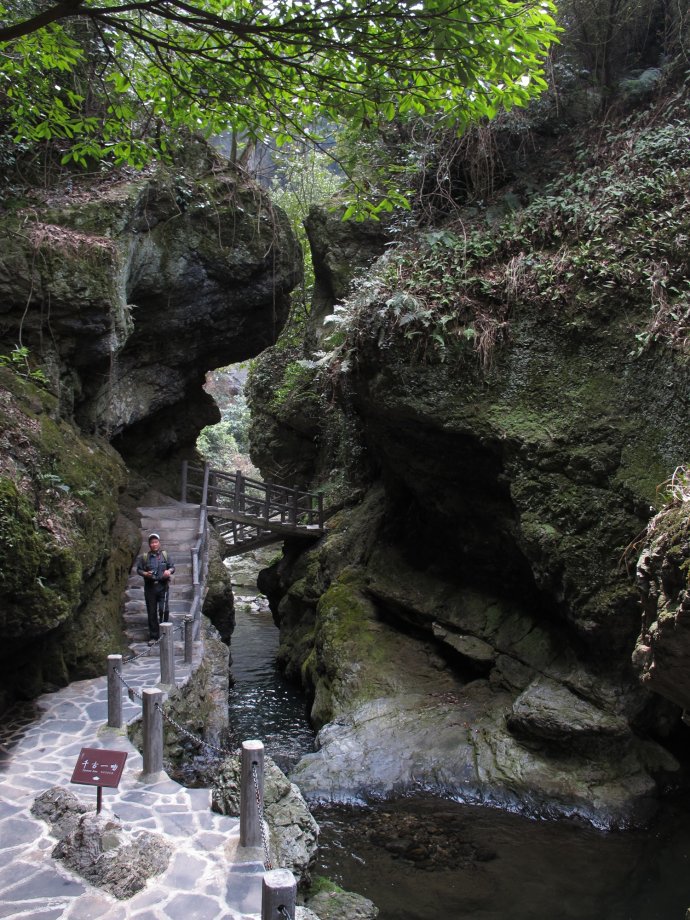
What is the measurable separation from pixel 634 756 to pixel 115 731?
7.39 m

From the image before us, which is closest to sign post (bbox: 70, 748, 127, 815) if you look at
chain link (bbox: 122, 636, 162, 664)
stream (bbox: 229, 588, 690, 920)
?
stream (bbox: 229, 588, 690, 920)

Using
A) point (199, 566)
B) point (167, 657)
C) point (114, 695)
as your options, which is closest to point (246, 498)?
point (199, 566)

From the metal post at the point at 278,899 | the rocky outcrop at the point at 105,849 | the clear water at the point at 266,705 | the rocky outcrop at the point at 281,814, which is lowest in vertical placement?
the clear water at the point at 266,705

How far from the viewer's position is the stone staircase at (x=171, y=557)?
453 inches

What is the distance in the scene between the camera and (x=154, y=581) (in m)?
10.5

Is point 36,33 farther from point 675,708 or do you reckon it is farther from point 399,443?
point 675,708

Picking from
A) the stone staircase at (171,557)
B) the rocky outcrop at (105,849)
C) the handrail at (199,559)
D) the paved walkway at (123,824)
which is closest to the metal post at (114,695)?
the paved walkway at (123,824)

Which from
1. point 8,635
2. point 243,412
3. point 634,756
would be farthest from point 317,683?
point 243,412

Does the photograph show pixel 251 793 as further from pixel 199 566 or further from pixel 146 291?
pixel 146 291

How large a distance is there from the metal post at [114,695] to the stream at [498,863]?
3005 millimetres

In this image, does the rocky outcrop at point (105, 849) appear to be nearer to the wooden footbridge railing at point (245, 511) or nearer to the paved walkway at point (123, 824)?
the paved walkway at point (123, 824)

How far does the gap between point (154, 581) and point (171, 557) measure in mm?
3052

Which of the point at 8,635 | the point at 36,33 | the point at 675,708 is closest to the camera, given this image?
the point at 36,33

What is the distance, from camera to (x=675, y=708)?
31.3ft
